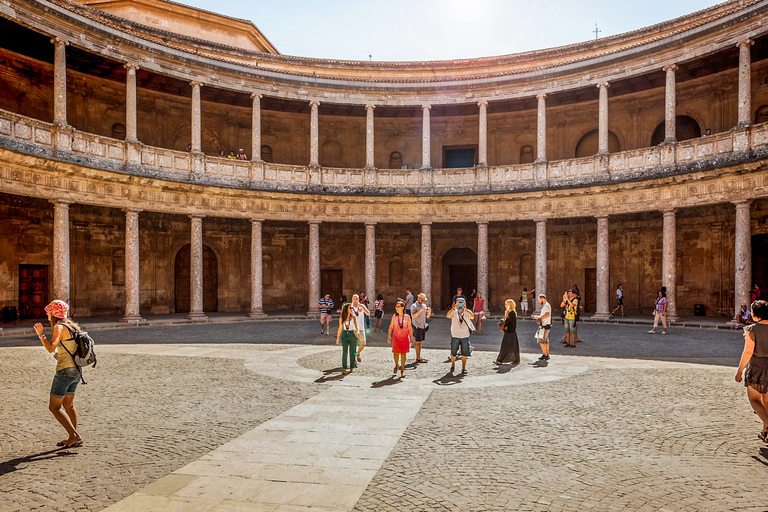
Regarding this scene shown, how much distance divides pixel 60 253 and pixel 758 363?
19.8 m

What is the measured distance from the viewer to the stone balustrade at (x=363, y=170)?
17.8 metres

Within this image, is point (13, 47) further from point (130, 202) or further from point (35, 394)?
point (35, 394)

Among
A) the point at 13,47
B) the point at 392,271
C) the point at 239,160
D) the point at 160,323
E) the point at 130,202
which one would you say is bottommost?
the point at 160,323

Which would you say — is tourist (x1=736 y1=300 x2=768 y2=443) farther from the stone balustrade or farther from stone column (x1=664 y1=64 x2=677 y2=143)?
A: stone column (x1=664 y1=64 x2=677 y2=143)

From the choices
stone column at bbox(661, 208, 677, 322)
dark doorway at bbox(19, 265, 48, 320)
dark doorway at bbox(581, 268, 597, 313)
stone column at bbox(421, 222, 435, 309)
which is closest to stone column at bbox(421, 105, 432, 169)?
stone column at bbox(421, 222, 435, 309)

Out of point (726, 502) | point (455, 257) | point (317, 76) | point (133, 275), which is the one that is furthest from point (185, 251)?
point (726, 502)

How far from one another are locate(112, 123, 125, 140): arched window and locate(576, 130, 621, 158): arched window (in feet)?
69.9

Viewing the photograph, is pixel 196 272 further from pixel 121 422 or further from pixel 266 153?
pixel 121 422

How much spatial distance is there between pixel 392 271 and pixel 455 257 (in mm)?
3520

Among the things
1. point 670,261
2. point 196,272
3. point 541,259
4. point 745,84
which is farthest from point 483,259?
point 196,272

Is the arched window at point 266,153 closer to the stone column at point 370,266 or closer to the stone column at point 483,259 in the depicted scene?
the stone column at point 370,266

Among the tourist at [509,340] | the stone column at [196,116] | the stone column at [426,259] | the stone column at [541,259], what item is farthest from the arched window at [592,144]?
the stone column at [196,116]

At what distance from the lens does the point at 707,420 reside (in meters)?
7.08

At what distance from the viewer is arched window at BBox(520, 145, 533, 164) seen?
26763 mm
